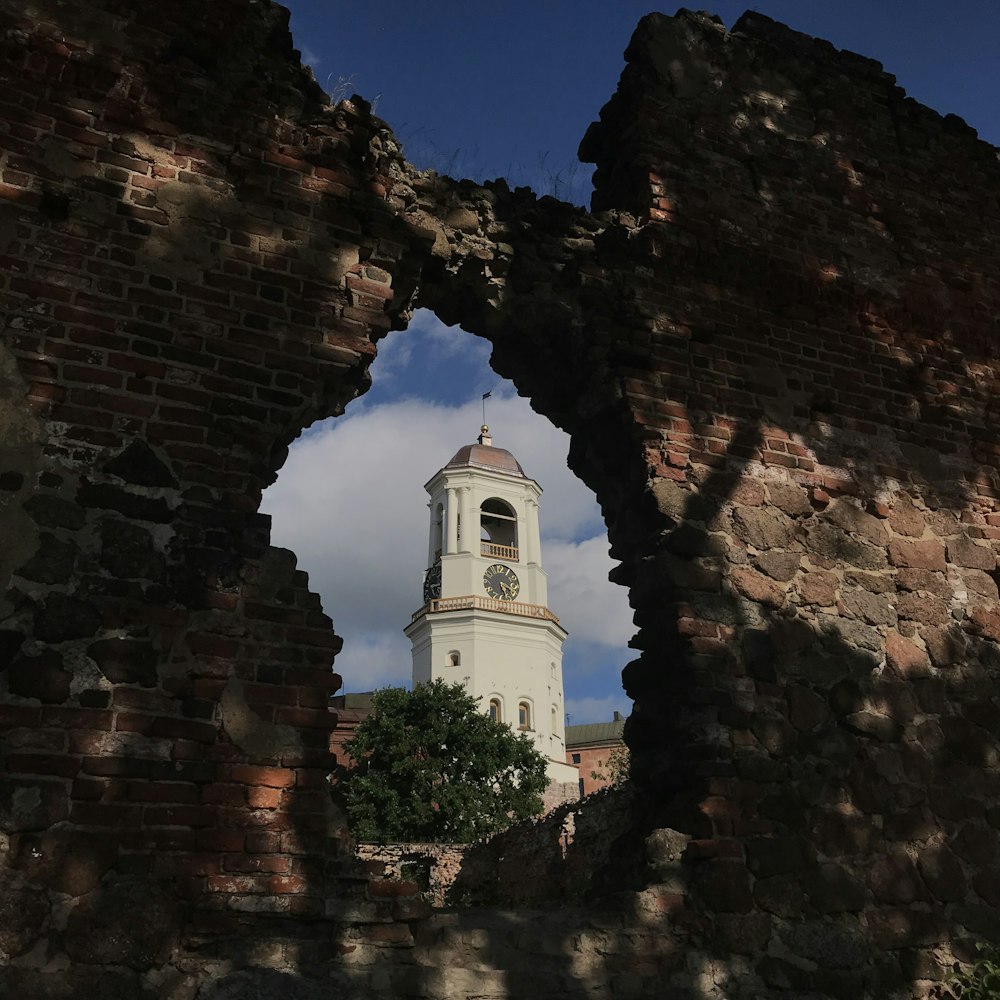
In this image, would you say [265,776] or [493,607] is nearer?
[265,776]

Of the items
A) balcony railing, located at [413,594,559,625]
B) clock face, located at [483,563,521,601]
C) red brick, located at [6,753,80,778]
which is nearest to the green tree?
balcony railing, located at [413,594,559,625]

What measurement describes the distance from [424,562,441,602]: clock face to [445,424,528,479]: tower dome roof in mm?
4818

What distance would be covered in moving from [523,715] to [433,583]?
7165 mm

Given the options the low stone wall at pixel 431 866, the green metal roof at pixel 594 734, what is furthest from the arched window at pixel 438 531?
the green metal roof at pixel 594 734

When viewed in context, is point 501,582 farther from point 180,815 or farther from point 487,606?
point 180,815

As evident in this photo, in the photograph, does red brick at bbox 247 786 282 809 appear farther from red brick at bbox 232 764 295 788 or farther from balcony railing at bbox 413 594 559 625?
balcony railing at bbox 413 594 559 625

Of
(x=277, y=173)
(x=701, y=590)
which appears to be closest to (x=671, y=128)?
(x=277, y=173)

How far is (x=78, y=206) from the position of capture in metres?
3.71

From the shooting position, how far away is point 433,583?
41.7 m

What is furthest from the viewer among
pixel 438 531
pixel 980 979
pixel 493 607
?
pixel 438 531

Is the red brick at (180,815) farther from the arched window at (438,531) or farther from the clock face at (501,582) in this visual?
the arched window at (438,531)

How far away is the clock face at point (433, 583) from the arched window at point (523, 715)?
236 inches

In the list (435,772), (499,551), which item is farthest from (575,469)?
(499,551)

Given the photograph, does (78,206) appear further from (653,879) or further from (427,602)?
(427,602)
